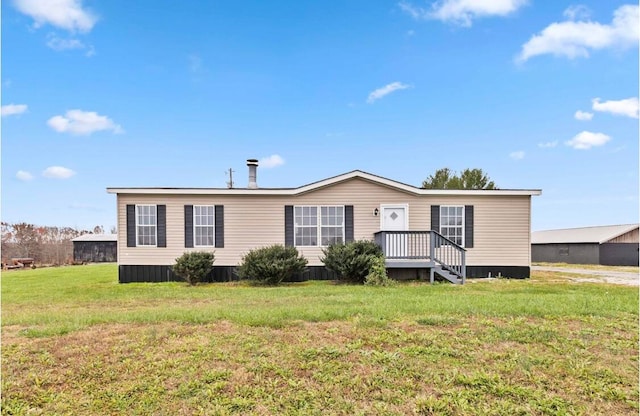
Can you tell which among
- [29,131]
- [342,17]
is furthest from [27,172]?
[342,17]

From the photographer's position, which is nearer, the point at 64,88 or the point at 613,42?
the point at 613,42

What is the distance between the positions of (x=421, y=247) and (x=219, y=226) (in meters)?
6.86

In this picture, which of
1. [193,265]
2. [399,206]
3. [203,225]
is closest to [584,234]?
[399,206]

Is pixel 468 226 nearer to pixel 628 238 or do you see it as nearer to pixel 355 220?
pixel 355 220

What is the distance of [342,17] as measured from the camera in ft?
40.1

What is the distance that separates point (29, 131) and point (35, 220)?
17.2 m

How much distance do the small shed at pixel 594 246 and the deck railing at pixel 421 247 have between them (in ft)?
60.0

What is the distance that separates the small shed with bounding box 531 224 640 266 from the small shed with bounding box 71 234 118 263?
3500 centimetres

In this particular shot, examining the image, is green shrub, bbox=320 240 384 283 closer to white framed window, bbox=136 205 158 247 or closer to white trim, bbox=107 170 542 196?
white trim, bbox=107 170 542 196

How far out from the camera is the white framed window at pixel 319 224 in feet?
41.9

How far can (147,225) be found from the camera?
12.5 m

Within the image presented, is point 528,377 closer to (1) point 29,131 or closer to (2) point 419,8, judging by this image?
(2) point 419,8

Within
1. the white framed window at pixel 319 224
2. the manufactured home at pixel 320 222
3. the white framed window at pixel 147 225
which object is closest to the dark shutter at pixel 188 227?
the manufactured home at pixel 320 222

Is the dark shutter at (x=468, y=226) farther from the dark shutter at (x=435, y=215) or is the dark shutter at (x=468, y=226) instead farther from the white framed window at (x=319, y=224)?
the white framed window at (x=319, y=224)
